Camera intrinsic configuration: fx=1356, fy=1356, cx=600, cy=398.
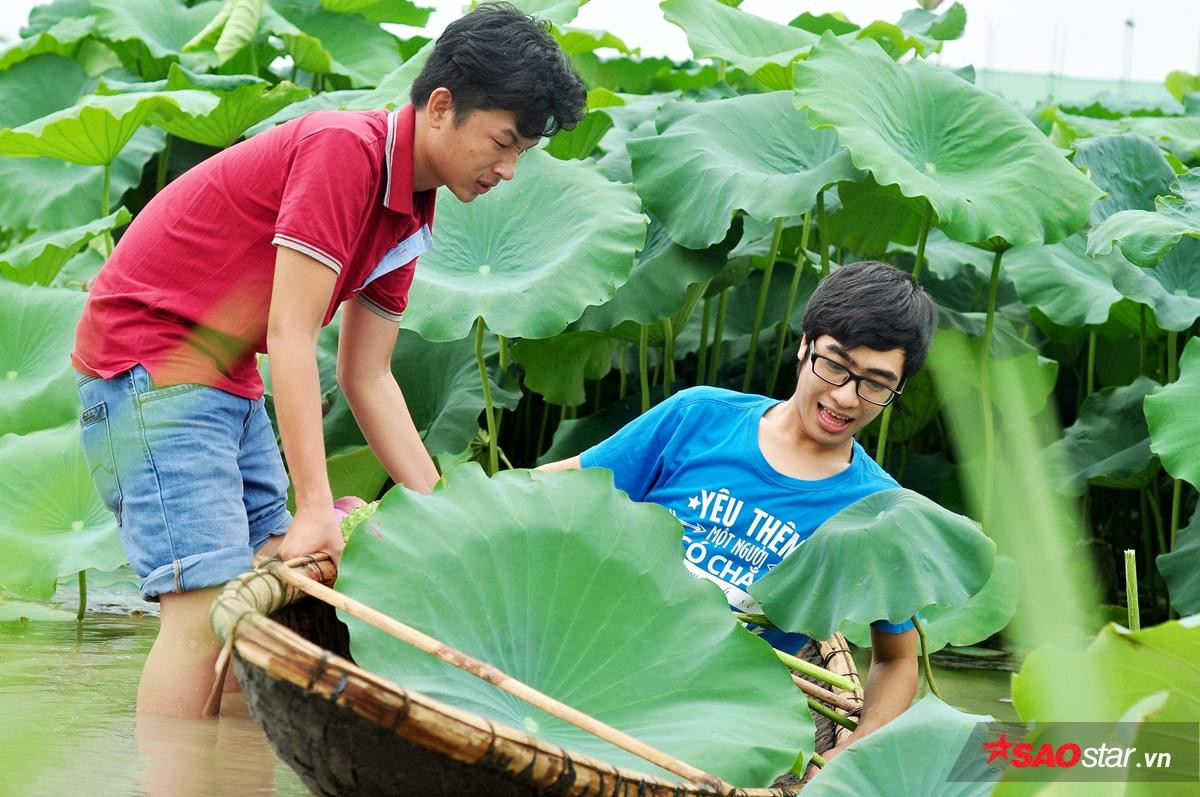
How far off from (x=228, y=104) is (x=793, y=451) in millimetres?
2658

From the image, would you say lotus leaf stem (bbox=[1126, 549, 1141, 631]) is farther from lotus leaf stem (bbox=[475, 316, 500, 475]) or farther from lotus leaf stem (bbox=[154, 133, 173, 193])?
lotus leaf stem (bbox=[154, 133, 173, 193])

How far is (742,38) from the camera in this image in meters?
4.12

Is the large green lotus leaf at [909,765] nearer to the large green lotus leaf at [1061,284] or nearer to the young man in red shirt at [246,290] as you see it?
the young man in red shirt at [246,290]

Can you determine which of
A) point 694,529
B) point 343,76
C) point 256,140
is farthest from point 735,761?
point 343,76

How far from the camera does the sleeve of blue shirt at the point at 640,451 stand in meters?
2.26

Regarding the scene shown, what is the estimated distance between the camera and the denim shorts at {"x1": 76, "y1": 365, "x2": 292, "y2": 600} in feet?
6.63

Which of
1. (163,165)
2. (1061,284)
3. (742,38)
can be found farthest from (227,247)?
(163,165)

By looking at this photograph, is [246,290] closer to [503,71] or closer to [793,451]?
[503,71]

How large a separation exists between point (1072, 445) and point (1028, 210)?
0.88m

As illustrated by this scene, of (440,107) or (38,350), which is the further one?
(38,350)

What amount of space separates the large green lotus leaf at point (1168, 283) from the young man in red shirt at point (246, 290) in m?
1.84

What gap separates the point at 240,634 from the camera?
1.38 metres

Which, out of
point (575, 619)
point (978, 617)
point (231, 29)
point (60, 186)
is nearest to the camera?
point (575, 619)

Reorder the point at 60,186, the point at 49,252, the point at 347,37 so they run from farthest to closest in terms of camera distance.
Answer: the point at 347,37 < the point at 60,186 < the point at 49,252
